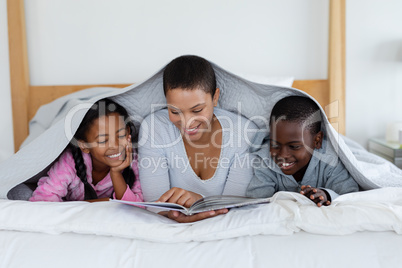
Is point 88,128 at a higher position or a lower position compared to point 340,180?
higher

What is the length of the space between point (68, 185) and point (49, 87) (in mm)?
1010

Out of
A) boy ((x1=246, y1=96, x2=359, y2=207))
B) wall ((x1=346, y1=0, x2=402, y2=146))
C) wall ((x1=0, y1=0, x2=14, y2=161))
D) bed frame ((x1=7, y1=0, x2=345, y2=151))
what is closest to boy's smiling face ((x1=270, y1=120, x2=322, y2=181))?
boy ((x1=246, y1=96, x2=359, y2=207))

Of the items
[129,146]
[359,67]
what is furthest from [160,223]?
[359,67]

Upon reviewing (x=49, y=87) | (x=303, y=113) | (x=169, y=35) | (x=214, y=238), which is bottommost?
(x=214, y=238)

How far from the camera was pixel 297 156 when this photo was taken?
110 centimetres

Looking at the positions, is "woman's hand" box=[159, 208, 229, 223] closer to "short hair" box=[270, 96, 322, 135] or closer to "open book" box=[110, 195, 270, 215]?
"open book" box=[110, 195, 270, 215]

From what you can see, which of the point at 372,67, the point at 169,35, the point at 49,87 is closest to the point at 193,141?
the point at 169,35

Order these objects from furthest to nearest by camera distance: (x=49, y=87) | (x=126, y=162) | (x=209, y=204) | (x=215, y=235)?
(x=49, y=87), (x=126, y=162), (x=209, y=204), (x=215, y=235)

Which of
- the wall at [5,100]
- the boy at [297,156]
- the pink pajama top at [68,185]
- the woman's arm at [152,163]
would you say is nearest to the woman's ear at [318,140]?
the boy at [297,156]

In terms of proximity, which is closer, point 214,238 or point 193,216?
point 214,238

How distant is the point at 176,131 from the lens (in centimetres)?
123

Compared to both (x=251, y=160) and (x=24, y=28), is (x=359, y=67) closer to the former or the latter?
(x=251, y=160)

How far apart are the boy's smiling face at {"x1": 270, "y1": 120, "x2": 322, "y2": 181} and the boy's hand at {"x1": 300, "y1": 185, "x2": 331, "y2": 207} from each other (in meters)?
0.17

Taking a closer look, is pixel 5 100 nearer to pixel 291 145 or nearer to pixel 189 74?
pixel 189 74
